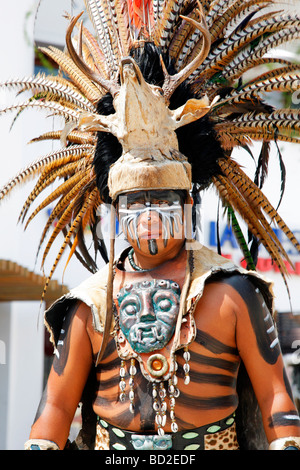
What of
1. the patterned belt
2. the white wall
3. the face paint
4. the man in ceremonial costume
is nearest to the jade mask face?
the man in ceremonial costume

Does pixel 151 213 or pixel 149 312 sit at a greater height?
pixel 151 213

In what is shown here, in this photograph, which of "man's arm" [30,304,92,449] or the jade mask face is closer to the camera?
the jade mask face

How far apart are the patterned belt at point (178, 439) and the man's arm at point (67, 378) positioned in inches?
5.2

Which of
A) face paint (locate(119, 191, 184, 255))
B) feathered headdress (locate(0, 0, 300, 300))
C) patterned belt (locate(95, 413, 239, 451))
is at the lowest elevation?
patterned belt (locate(95, 413, 239, 451))

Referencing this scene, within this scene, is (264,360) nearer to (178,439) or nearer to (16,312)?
(178,439)

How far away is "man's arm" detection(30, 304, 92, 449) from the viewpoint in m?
2.31

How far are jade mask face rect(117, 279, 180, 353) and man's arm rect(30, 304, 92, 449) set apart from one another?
183mm

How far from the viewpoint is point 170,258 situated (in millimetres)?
2387

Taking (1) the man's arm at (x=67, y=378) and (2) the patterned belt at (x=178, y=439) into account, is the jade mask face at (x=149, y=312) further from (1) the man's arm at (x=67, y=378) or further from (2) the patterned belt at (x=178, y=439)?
(2) the patterned belt at (x=178, y=439)

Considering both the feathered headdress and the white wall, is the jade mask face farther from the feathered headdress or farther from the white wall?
the white wall

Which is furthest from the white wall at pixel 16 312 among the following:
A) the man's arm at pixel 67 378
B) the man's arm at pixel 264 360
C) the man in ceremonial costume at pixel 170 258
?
the man's arm at pixel 264 360

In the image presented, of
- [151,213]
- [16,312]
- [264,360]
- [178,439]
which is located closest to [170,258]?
[151,213]

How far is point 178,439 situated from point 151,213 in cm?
77

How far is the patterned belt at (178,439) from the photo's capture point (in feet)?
7.13
